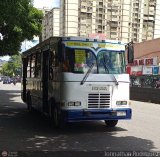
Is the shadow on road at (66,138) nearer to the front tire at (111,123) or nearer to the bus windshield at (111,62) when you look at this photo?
the front tire at (111,123)

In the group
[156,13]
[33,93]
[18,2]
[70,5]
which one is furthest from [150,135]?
[156,13]

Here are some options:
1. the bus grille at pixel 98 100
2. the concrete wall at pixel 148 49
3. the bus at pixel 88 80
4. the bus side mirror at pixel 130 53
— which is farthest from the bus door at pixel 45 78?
the concrete wall at pixel 148 49

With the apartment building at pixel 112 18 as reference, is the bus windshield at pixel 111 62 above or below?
below

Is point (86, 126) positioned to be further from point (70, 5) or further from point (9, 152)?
point (70, 5)

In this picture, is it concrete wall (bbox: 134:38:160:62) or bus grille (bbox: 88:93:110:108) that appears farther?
concrete wall (bbox: 134:38:160:62)

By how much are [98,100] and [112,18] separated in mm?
95890

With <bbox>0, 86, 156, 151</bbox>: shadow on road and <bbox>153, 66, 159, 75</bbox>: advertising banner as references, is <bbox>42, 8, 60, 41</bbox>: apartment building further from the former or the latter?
<bbox>0, 86, 156, 151</bbox>: shadow on road

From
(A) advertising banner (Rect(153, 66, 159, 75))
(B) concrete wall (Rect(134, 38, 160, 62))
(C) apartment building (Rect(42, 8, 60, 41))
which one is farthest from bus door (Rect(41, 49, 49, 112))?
(C) apartment building (Rect(42, 8, 60, 41))

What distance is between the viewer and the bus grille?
11.9m

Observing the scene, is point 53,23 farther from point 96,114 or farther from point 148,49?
point 96,114

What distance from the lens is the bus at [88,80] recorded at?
11719 millimetres

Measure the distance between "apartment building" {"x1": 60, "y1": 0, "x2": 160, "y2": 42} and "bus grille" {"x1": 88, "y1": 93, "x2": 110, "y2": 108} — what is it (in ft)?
292

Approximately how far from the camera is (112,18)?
106m

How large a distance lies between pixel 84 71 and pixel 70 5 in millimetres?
89429
